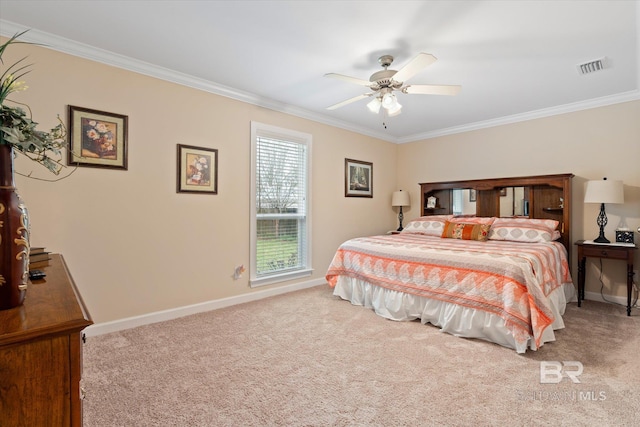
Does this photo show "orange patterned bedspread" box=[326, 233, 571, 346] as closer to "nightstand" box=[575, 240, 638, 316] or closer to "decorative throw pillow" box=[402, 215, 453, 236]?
"nightstand" box=[575, 240, 638, 316]

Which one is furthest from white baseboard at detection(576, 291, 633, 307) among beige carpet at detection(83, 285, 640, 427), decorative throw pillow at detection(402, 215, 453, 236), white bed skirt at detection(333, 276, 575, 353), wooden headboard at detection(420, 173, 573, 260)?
decorative throw pillow at detection(402, 215, 453, 236)

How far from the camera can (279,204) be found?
423cm

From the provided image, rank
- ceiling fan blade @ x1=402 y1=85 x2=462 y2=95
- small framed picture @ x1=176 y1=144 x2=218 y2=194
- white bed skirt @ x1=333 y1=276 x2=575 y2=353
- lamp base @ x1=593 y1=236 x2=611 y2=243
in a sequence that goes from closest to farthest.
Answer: white bed skirt @ x1=333 y1=276 x2=575 y2=353 → ceiling fan blade @ x1=402 y1=85 x2=462 y2=95 → small framed picture @ x1=176 y1=144 x2=218 y2=194 → lamp base @ x1=593 y1=236 x2=611 y2=243

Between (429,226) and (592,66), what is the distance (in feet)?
8.43

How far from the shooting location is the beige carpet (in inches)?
68.3

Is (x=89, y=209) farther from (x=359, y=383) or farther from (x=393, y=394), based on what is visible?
(x=393, y=394)

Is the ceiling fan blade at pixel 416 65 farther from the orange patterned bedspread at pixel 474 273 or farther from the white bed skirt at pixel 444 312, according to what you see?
the white bed skirt at pixel 444 312

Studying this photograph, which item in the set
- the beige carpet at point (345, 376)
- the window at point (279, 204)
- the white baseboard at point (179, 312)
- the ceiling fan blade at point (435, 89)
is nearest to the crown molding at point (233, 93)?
the window at point (279, 204)

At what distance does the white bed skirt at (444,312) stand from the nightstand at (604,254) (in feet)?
0.61

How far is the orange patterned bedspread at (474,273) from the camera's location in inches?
96.4

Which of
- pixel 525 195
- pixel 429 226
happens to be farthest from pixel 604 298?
pixel 429 226

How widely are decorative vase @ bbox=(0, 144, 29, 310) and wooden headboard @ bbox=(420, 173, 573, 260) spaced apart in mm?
5028

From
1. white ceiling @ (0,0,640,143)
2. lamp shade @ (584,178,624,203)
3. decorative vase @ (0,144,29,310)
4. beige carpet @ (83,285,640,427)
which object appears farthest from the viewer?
lamp shade @ (584,178,624,203)

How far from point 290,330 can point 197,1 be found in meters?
2.71
